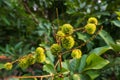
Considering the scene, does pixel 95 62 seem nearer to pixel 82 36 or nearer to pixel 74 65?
pixel 74 65

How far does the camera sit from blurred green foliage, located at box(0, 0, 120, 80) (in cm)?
141

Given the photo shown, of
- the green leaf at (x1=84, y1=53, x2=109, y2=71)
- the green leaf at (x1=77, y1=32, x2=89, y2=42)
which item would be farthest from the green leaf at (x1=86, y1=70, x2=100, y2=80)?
the green leaf at (x1=77, y1=32, x2=89, y2=42)

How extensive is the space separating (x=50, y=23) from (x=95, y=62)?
81 cm

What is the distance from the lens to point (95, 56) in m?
1.12

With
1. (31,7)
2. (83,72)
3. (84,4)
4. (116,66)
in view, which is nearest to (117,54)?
(116,66)

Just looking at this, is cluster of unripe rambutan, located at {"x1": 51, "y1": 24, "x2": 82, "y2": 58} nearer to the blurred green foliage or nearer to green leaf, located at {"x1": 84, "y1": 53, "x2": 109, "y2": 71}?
green leaf, located at {"x1": 84, "y1": 53, "x2": 109, "y2": 71}

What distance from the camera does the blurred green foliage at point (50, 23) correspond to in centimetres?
141

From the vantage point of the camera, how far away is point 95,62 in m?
1.12

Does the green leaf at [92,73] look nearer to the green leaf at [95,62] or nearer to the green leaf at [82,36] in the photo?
the green leaf at [95,62]

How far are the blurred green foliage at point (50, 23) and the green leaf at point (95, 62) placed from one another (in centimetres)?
10

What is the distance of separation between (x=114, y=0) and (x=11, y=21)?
2.58 feet

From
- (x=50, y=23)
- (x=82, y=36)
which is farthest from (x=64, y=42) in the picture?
(x=50, y=23)

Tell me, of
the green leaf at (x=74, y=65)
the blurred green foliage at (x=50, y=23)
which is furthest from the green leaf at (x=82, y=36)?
the green leaf at (x=74, y=65)

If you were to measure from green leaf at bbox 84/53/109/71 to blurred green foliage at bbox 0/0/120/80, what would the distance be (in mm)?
96
